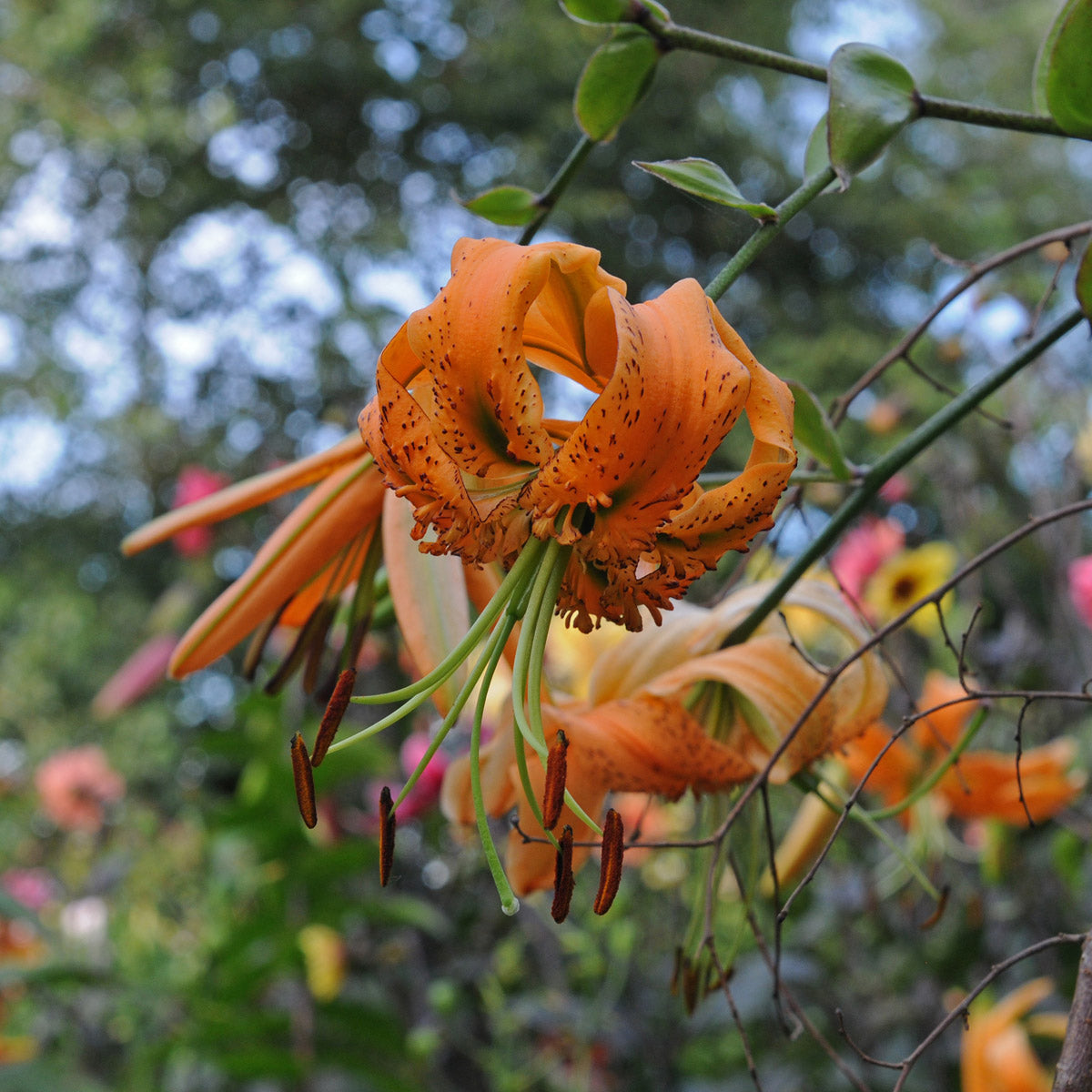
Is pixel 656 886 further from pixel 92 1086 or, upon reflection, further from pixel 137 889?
pixel 137 889

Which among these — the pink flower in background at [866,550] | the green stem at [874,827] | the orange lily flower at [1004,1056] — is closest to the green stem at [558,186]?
the green stem at [874,827]

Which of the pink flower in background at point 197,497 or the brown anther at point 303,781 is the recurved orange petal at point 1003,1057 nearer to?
the brown anther at point 303,781

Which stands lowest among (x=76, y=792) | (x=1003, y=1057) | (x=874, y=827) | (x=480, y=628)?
(x=76, y=792)

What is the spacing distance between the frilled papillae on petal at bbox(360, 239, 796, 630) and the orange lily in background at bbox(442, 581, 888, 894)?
92 millimetres

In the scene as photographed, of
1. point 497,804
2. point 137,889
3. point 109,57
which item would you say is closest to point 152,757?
point 137,889

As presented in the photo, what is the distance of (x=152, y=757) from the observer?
13.4 ft

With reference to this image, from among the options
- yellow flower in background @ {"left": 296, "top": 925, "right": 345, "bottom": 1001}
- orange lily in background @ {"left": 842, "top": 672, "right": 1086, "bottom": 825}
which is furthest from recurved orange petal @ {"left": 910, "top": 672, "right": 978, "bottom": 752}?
yellow flower in background @ {"left": 296, "top": 925, "right": 345, "bottom": 1001}

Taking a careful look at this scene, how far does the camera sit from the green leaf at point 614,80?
1.16 ft

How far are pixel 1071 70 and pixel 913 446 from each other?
0.11 m

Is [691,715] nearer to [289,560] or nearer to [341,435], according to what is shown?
[289,560]

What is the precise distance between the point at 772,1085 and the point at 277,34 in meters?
4.89

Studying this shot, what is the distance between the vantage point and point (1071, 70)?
0.31m

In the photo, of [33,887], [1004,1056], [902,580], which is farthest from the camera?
[33,887]

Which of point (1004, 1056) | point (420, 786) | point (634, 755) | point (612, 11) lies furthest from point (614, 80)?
point (420, 786)
